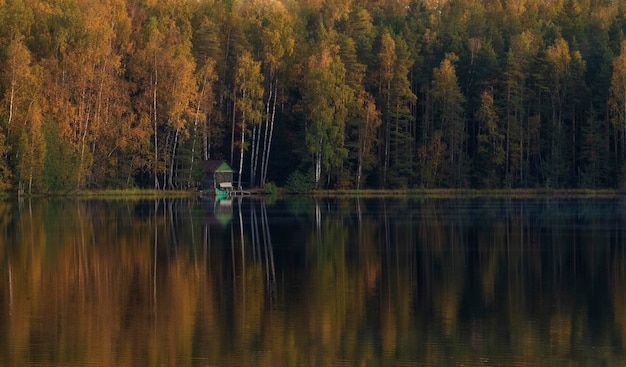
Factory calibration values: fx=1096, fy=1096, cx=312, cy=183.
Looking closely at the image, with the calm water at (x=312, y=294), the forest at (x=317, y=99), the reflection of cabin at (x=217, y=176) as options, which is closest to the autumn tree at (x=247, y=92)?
the forest at (x=317, y=99)

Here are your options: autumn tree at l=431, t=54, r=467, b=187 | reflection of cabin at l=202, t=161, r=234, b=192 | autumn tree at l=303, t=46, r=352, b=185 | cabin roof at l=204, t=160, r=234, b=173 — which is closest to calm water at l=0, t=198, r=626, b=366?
cabin roof at l=204, t=160, r=234, b=173

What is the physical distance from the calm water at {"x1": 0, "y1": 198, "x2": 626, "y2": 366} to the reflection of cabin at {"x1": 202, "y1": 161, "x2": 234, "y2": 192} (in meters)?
36.1

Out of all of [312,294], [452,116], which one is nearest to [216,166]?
[452,116]

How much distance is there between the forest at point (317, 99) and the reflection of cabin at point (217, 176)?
32.4 inches

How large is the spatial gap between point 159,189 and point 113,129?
646cm

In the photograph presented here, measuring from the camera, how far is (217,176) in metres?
81.5

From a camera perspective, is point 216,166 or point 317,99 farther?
point 317,99

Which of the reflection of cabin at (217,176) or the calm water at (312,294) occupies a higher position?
the reflection of cabin at (217,176)

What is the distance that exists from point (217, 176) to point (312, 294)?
193ft

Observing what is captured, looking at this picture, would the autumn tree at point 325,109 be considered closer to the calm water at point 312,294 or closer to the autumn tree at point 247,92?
the autumn tree at point 247,92

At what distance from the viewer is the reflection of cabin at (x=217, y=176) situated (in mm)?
80875

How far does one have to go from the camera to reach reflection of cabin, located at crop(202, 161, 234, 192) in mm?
80875

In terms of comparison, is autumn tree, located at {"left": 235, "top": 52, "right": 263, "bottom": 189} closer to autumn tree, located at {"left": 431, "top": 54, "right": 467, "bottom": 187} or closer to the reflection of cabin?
the reflection of cabin

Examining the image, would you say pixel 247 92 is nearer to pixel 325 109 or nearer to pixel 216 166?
pixel 325 109
